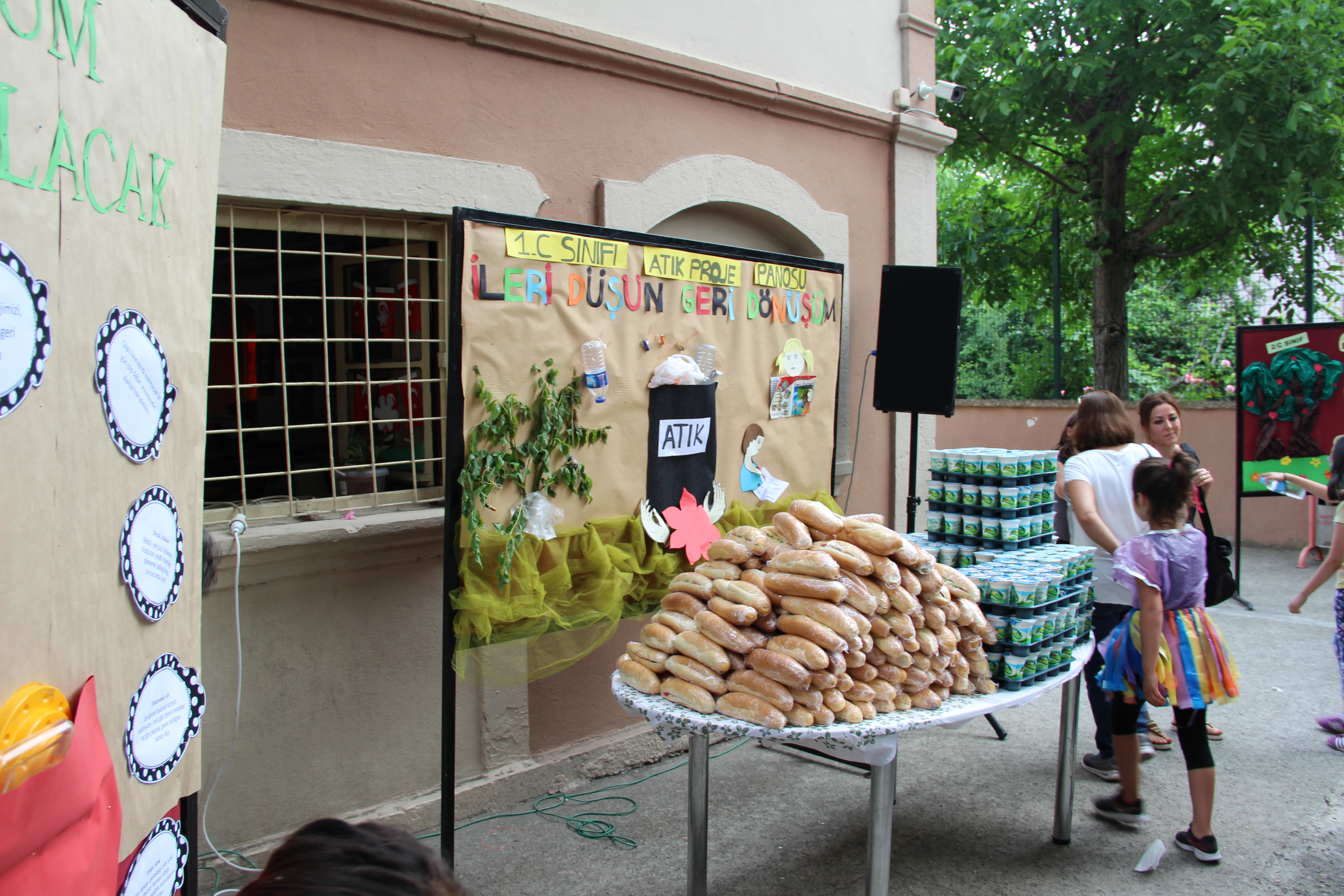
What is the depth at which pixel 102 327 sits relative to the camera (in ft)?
4.76

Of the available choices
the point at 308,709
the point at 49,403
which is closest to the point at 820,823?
the point at 308,709

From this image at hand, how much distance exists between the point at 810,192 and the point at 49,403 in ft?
16.0

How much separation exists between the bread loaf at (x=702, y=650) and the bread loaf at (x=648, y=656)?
7 centimetres

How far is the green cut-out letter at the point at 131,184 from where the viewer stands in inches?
59.3

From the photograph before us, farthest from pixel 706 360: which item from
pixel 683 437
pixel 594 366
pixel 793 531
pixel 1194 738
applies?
pixel 1194 738

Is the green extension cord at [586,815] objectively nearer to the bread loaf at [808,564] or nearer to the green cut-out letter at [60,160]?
the bread loaf at [808,564]

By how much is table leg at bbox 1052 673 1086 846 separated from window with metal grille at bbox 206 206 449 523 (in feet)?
9.40

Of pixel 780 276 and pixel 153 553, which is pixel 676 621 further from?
pixel 780 276

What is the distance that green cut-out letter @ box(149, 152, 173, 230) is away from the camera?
5.23 ft

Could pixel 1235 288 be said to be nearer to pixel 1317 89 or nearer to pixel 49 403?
pixel 1317 89

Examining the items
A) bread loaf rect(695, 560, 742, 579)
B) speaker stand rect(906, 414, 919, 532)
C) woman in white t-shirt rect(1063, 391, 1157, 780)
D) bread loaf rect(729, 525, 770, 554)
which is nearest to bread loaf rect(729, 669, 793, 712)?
bread loaf rect(695, 560, 742, 579)

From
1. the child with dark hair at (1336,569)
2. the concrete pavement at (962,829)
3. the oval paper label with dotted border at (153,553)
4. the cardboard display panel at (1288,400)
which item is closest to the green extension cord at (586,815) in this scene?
the concrete pavement at (962,829)

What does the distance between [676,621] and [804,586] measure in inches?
18.8

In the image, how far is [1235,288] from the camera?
16.3m
